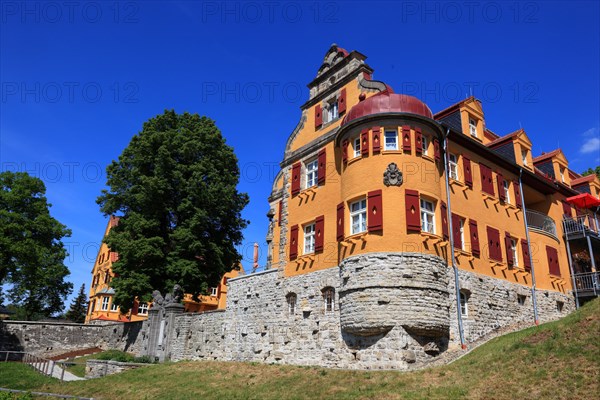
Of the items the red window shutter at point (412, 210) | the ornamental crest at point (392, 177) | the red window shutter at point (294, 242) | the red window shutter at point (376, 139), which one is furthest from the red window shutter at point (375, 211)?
the red window shutter at point (294, 242)

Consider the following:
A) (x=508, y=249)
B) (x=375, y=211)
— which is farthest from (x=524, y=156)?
(x=375, y=211)

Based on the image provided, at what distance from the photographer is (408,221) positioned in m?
17.1

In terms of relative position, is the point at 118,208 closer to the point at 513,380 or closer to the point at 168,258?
the point at 168,258

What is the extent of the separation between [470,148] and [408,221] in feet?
24.6

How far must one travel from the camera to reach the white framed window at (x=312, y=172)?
73.6 feet

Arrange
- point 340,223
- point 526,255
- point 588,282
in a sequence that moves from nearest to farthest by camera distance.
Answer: point 340,223 < point 526,255 < point 588,282

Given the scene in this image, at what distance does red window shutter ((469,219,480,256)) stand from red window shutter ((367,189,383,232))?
557cm

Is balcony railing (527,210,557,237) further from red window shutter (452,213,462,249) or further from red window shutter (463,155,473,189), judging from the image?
red window shutter (452,213,462,249)

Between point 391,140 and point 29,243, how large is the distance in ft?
83.3

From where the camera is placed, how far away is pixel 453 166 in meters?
21.2

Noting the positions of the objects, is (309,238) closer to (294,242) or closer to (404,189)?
(294,242)

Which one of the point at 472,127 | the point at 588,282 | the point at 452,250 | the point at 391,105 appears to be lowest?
the point at 452,250

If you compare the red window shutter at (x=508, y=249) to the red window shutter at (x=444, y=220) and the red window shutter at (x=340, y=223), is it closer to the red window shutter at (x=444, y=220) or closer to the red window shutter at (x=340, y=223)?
the red window shutter at (x=444, y=220)

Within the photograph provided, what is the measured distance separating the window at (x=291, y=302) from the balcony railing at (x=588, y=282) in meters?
17.7
